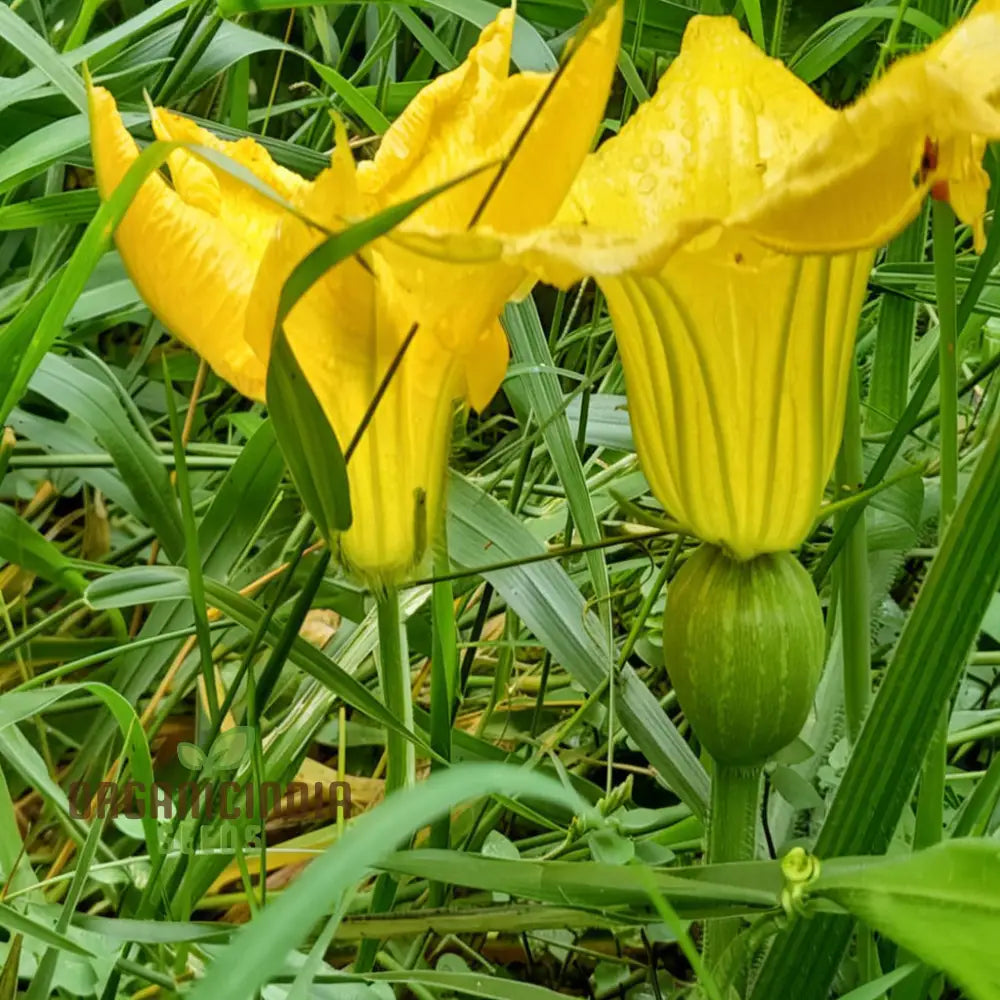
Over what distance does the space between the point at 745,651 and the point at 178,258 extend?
226mm

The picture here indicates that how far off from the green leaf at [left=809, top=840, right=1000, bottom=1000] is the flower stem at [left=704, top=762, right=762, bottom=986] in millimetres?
105

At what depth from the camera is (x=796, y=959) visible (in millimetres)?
378

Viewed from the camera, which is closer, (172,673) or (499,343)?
(499,343)

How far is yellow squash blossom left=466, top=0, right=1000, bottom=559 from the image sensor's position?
287mm

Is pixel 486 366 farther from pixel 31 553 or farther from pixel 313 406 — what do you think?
pixel 31 553

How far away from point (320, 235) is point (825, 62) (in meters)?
0.45

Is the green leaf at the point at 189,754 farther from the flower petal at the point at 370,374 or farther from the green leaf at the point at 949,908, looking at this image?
the green leaf at the point at 949,908

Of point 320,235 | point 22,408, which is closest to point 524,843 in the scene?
point 320,235

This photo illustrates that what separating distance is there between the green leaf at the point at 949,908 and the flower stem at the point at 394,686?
0.62 ft

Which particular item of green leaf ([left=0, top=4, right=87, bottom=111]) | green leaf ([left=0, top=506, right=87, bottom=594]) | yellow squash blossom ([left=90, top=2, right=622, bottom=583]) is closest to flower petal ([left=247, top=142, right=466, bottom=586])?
yellow squash blossom ([left=90, top=2, right=622, bottom=583])

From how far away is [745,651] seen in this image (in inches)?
15.2

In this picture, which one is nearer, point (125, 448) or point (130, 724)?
point (130, 724)

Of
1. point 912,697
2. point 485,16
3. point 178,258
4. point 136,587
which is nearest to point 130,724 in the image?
point 136,587

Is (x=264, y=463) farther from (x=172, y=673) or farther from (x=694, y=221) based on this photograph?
(x=694, y=221)
